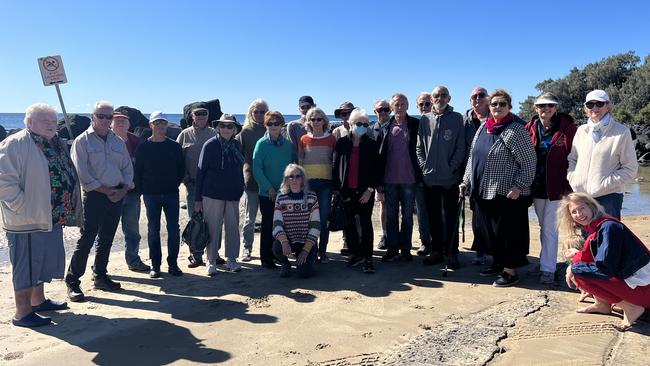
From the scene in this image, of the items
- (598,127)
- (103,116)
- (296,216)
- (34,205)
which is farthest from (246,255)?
(598,127)

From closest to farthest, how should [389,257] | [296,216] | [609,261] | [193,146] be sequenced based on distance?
[609,261], [296,216], [389,257], [193,146]

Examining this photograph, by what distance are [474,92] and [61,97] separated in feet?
21.2

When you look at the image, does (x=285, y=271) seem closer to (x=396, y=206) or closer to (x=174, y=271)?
(x=174, y=271)

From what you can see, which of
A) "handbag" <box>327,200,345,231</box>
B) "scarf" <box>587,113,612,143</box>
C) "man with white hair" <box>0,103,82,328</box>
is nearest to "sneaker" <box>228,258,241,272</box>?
"handbag" <box>327,200,345,231</box>

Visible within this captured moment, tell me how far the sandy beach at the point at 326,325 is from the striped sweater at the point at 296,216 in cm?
56

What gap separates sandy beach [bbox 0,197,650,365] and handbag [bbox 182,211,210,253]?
0.45 meters

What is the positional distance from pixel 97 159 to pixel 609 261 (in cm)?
525

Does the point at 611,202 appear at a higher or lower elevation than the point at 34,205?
lower

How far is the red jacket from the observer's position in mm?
5359

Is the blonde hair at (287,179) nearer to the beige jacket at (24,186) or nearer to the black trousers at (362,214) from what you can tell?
the black trousers at (362,214)

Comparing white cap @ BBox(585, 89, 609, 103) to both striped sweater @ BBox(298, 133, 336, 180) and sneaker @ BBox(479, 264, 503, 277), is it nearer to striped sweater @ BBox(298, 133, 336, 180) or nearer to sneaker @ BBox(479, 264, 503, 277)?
sneaker @ BBox(479, 264, 503, 277)

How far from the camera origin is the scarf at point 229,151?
612 centimetres

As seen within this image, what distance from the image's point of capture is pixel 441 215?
641cm

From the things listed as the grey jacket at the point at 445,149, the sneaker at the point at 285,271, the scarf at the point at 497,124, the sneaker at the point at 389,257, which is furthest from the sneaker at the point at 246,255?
the scarf at the point at 497,124
